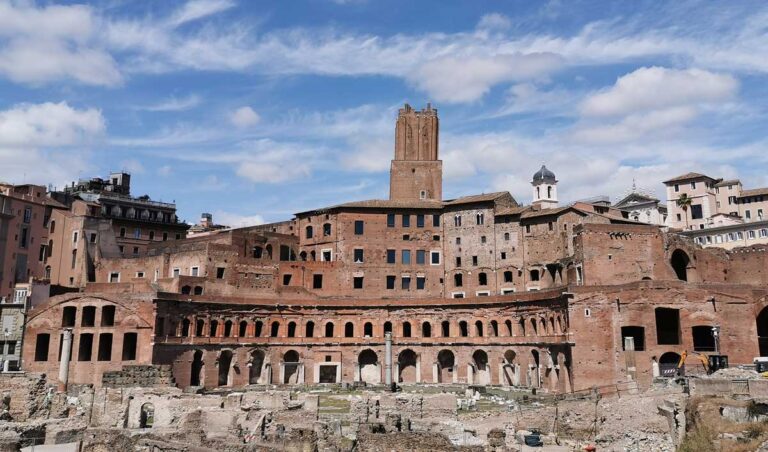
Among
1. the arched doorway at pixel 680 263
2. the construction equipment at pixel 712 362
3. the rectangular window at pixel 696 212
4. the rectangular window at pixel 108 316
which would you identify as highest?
the rectangular window at pixel 696 212

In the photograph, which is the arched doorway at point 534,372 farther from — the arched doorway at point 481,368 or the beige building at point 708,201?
the beige building at point 708,201

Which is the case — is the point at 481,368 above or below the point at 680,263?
below

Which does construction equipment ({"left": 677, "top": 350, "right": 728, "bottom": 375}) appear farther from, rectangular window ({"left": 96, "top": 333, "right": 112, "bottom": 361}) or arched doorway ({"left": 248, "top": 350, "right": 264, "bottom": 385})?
rectangular window ({"left": 96, "top": 333, "right": 112, "bottom": 361})

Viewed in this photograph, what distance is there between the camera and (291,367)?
58875mm

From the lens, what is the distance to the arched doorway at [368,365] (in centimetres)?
6009

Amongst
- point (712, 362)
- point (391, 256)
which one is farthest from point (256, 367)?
point (712, 362)

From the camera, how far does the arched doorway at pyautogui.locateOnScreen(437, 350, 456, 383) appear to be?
5912cm

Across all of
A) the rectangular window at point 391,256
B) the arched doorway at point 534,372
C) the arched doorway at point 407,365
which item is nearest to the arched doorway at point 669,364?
the arched doorway at point 534,372

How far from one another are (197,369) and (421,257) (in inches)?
877

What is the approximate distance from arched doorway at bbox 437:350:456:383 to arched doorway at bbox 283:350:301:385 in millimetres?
12060

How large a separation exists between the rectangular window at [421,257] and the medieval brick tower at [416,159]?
7.24 meters

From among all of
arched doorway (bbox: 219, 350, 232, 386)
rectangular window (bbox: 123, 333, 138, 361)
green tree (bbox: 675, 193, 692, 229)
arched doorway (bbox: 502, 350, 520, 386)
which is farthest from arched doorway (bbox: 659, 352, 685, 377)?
green tree (bbox: 675, 193, 692, 229)

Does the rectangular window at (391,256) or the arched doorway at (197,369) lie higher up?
the rectangular window at (391,256)

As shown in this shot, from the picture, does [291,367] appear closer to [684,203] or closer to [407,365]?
[407,365]
